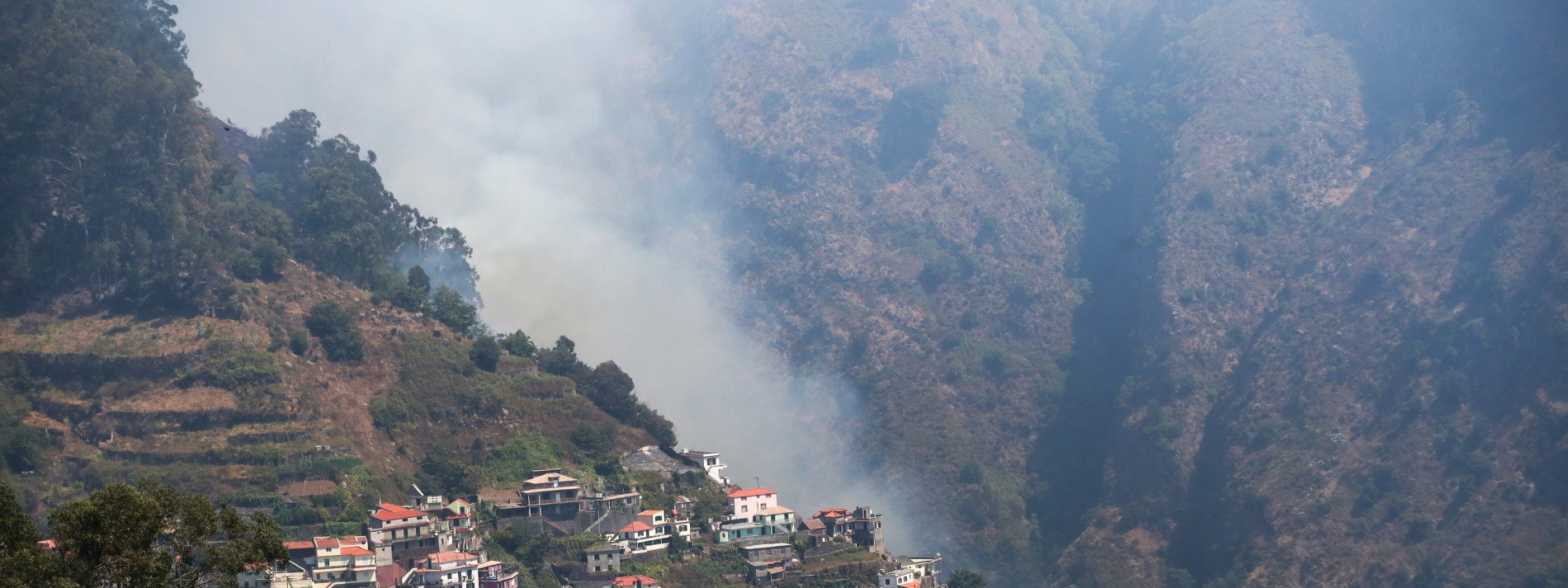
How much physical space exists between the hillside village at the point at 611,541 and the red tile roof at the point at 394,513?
70mm

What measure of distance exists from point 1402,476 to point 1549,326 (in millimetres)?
12694

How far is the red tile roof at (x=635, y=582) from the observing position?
72.9m

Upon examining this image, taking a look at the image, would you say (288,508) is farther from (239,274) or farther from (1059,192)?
(1059,192)

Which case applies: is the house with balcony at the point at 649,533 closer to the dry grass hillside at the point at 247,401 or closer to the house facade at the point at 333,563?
the dry grass hillside at the point at 247,401

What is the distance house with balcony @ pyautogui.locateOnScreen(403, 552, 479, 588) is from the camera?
6962 centimetres

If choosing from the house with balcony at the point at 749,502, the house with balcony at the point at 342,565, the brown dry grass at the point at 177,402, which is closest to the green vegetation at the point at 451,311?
the brown dry grass at the point at 177,402

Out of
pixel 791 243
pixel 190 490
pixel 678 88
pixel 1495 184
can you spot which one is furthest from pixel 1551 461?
pixel 678 88

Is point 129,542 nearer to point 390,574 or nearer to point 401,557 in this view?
point 390,574

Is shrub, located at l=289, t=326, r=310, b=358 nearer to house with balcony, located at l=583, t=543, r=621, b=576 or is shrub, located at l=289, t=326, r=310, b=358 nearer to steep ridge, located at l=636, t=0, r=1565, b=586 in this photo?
house with balcony, located at l=583, t=543, r=621, b=576

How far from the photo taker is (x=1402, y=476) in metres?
93.8

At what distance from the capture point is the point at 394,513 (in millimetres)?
73375

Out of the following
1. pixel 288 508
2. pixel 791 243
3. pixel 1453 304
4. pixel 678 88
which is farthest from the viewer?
pixel 678 88

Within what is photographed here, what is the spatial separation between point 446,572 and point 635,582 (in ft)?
27.6

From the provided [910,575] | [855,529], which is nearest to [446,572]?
[855,529]
